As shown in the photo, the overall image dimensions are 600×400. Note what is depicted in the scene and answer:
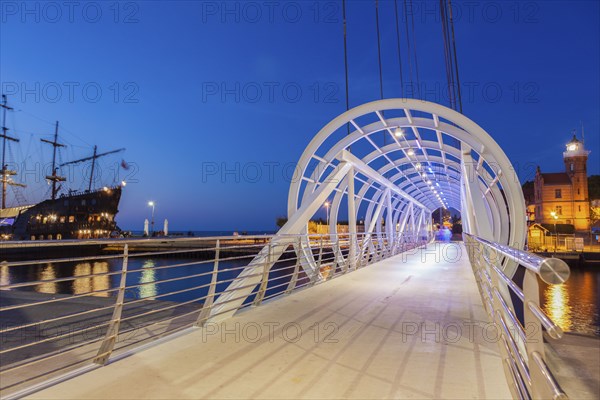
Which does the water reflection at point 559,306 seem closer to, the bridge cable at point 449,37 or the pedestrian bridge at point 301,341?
the bridge cable at point 449,37

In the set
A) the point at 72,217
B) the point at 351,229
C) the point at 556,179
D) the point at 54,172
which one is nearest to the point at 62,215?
the point at 72,217

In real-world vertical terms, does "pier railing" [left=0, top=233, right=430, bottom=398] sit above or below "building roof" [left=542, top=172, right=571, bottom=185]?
below

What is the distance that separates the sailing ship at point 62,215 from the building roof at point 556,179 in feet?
236

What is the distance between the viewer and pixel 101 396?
9.14 ft

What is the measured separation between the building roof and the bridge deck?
202ft

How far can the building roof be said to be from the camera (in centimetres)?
5600

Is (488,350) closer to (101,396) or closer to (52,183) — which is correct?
(101,396)

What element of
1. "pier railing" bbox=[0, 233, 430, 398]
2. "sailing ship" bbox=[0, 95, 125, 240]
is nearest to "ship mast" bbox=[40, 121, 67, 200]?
"sailing ship" bbox=[0, 95, 125, 240]

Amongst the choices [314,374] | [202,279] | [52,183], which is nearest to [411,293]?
[314,374]

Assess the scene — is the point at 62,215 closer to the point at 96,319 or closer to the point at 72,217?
the point at 72,217

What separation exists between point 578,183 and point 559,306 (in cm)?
4251

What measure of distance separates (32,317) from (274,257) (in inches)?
192

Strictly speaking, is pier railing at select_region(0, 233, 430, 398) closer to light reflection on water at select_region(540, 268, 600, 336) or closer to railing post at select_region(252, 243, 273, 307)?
railing post at select_region(252, 243, 273, 307)

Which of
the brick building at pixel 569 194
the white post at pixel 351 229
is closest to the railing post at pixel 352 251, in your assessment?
the white post at pixel 351 229
